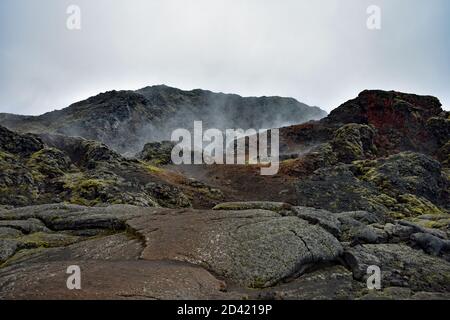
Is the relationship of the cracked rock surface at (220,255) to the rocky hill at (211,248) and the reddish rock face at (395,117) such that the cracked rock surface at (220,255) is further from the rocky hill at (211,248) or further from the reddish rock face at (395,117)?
the reddish rock face at (395,117)

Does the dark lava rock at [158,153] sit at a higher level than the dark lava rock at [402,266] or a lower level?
higher

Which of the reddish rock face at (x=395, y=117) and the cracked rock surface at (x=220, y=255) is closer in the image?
the cracked rock surface at (x=220, y=255)

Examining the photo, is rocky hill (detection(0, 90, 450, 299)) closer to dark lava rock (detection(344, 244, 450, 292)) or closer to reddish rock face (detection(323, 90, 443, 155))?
dark lava rock (detection(344, 244, 450, 292))

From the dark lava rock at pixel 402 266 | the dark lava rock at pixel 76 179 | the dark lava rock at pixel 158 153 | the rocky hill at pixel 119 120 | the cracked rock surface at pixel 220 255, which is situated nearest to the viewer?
the cracked rock surface at pixel 220 255

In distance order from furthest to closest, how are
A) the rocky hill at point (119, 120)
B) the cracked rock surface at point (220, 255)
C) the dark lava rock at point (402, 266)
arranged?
the rocky hill at point (119, 120) → the dark lava rock at point (402, 266) → the cracked rock surface at point (220, 255)

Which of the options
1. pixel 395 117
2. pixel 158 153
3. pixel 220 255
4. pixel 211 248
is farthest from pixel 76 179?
pixel 395 117

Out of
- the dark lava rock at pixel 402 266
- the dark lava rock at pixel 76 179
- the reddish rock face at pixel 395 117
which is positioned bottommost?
the dark lava rock at pixel 402 266

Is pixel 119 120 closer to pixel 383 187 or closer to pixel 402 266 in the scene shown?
pixel 383 187

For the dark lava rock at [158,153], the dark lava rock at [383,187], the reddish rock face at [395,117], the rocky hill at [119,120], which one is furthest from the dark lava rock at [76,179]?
the rocky hill at [119,120]

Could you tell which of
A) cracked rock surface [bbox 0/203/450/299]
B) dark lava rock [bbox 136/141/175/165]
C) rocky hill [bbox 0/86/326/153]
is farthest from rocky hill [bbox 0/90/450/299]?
rocky hill [bbox 0/86/326/153]

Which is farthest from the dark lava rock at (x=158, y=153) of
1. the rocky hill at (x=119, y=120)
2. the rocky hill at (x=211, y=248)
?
the rocky hill at (x=119, y=120)

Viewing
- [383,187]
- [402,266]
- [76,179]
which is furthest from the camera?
[383,187]
